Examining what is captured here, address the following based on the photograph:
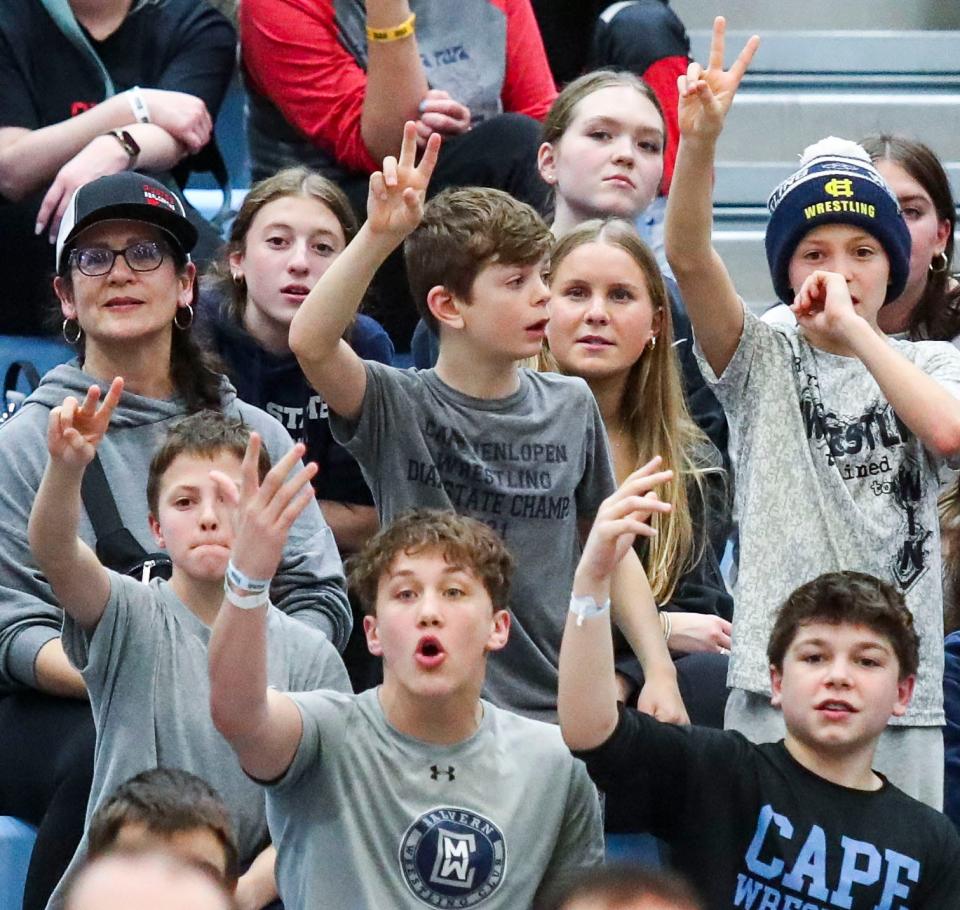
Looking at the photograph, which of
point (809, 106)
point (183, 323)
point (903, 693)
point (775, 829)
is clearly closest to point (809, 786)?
point (775, 829)

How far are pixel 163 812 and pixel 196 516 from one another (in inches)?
25.2

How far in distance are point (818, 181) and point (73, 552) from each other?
1.32 metres

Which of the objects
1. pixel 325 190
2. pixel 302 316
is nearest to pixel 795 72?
pixel 325 190

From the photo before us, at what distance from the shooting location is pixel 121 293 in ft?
12.0

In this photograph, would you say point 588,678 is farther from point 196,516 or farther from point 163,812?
point 196,516

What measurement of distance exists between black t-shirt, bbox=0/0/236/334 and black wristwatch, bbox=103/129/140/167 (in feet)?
0.75

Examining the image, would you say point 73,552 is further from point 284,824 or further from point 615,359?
point 615,359

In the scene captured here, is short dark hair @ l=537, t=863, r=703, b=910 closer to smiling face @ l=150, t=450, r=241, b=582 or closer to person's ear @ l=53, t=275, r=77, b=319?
smiling face @ l=150, t=450, r=241, b=582

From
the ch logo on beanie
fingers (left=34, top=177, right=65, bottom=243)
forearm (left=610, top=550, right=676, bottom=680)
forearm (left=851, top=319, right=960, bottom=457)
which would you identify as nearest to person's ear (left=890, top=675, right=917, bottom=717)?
forearm (left=851, top=319, right=960, bottom=457)

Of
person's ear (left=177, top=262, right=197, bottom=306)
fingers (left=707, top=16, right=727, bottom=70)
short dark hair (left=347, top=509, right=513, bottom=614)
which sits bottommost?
short dark hair (left=347, top=509, right=513, bottom=614)

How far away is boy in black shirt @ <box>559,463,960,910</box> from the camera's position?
288cm

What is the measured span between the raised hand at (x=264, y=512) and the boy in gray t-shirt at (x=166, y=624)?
300mm

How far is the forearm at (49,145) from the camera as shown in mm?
4457

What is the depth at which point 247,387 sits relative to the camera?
402cm
